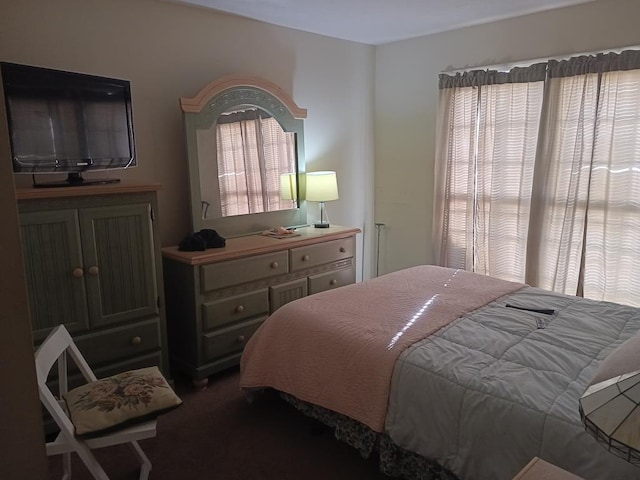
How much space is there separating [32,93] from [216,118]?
1.15 m

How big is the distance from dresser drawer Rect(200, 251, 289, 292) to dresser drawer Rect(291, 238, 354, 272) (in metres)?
0.09

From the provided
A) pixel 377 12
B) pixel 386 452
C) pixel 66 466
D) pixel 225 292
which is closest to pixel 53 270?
pixel 66 466

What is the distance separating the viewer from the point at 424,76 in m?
4.10

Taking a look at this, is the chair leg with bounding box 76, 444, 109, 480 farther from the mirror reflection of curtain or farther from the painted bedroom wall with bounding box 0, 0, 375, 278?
the mirror reflection of curtain

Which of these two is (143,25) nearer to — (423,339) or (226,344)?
(226,344)

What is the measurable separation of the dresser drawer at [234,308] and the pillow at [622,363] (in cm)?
207

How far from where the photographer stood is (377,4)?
3131 millimetres

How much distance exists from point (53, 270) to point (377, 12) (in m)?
2.67

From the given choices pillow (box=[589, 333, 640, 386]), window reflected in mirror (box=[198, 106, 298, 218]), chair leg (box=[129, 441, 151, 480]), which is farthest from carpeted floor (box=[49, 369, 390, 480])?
window reflected in mirror (box=[198, 106, 298, 218])

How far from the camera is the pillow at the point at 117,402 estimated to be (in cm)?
164

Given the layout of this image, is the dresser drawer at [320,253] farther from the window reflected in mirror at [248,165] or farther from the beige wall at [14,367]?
the beige wall at [14,367]

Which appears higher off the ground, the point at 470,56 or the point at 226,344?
the point at 470,56

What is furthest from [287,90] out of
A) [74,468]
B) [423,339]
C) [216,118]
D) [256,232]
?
[74,468]

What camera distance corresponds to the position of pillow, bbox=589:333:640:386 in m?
1.30
